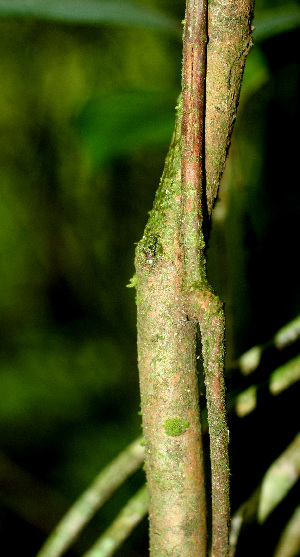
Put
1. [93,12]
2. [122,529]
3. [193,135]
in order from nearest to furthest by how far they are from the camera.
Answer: [193,135], [122,529], [93,12]

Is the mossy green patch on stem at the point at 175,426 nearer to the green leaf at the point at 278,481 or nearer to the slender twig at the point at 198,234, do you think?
the slender twig at the point at 198,234

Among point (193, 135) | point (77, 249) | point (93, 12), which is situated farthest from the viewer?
point (77, 249)

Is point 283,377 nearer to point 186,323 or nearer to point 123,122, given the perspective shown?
point 186,323

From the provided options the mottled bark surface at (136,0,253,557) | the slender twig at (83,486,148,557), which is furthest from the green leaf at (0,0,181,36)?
the slender twig at (83,486,148,557)

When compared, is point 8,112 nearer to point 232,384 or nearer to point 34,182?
point 34,182

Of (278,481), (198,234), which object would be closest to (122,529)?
(278,481)

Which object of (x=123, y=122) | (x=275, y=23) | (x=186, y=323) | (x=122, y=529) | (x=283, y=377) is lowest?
(x=122, y=529)

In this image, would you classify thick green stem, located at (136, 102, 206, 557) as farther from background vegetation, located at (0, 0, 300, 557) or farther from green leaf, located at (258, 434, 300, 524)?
background vegetation, located at (0, 0, 300, 557)
